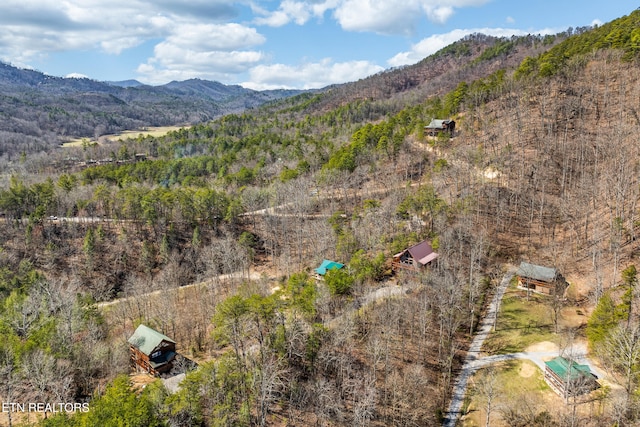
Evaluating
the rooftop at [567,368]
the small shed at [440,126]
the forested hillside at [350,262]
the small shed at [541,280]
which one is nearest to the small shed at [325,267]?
the forested hillside at [350,262]

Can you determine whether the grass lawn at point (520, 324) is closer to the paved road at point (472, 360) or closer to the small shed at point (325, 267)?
the paved road at point (472, 360)

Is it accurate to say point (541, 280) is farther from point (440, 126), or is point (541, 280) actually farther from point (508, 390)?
point (440, 126)

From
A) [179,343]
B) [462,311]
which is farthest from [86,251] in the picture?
[462,311]

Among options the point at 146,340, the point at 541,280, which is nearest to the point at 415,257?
the point at 541,280

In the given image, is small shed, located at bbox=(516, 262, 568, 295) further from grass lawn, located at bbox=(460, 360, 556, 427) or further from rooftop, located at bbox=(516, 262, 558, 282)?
grass lawn, located at bbox=(460, 360, 556, 427)

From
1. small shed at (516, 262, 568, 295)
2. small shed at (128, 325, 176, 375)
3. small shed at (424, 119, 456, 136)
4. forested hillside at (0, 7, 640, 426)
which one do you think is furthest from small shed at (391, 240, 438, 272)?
small shed at (424, 119, 456, 136)

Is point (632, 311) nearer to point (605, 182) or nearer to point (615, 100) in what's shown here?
point (605, 182)
